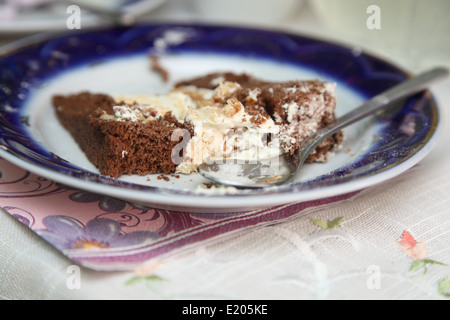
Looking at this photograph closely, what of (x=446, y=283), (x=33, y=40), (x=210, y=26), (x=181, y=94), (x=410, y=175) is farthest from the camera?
(x=210, y=26)

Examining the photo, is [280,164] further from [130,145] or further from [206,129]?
[130,145]

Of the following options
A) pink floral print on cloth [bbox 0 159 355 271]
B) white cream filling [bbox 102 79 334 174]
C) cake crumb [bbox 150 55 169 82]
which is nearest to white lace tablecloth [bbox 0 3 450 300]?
pink floral print on cloth [bbox 0 159 355 271]

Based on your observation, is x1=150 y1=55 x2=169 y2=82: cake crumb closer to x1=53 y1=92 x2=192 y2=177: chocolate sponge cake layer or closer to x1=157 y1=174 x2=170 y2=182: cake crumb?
x1=53 y1=92 x2=192 y2=177: chocolate sponge cake layer

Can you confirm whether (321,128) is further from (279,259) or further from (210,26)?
(210,26)

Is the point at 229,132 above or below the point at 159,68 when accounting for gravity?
below

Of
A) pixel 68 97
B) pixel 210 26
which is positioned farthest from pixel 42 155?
pixel 210 26

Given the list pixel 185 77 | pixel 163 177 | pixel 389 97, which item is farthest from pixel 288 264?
pixel 185 77

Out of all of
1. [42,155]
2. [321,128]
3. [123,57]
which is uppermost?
[123,57]
